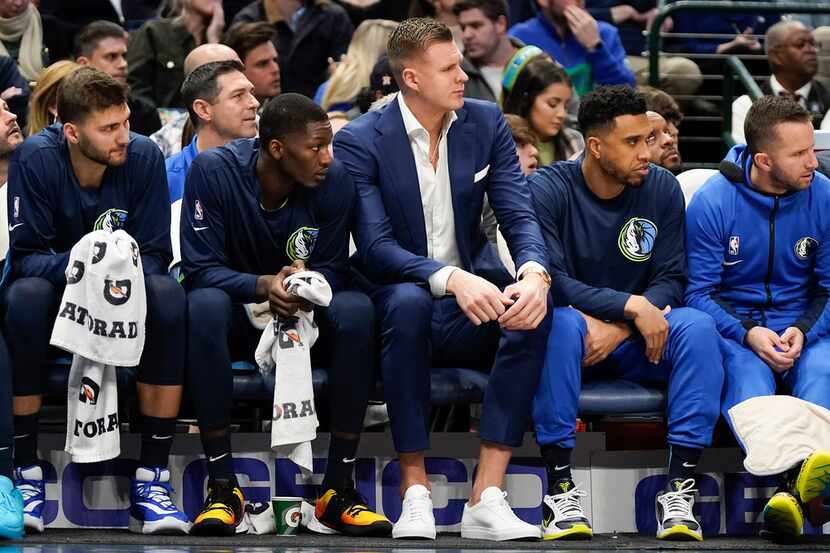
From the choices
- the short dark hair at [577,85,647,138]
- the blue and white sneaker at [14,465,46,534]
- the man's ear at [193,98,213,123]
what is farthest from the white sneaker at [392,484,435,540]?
the man's ear at [193,98,213,123]

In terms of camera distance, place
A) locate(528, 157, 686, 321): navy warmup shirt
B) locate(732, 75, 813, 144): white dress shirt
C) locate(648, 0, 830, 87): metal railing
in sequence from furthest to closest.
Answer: locate(732, 75, 813, 144): white dress shirt → locate(648, 0, 830, 87): metal railing → locate(528, 157, 686, 321): navy warmup shirt

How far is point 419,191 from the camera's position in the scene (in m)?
5.48

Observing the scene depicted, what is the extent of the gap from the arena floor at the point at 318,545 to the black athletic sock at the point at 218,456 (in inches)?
9.2

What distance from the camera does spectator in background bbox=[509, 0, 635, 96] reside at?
8562 mm

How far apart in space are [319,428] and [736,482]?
1.55 metres

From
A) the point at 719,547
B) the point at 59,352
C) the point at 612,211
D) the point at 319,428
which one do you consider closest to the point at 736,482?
the point at 719,547

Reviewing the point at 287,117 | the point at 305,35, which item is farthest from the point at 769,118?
the point at 305,35

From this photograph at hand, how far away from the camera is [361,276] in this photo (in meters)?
5.65

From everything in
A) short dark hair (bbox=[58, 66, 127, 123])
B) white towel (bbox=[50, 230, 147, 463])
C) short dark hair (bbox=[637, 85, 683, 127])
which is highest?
short dark hair (bbox=[637, 85, 683, 127])

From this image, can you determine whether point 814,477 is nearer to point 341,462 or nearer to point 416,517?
point 416,517

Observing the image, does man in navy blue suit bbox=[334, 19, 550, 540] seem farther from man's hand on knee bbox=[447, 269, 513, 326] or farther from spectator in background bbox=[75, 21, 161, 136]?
spectator in background bbox=[75, 21, 161, 136]

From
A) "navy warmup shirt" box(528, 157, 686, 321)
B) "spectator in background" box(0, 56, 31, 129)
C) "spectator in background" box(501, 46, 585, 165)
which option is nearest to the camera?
"navy warmup shirt" box(528, 157, 686, 321)

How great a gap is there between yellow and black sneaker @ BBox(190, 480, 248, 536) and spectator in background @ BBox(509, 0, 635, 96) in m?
4.21

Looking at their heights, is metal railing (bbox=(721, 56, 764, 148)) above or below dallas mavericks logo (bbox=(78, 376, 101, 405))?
above
